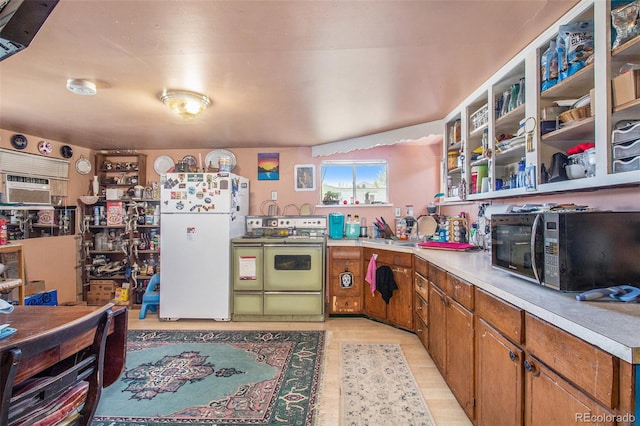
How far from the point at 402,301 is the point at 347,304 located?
2.33ft

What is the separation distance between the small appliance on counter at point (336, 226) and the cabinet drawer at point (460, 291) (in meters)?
Result: 2.01

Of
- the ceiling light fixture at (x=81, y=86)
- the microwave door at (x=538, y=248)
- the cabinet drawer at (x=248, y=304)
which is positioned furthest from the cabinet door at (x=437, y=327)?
the ceiling light fixture at (x=81, y=86)

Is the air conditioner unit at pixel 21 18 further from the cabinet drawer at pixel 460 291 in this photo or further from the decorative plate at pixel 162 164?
the decorative plate at pixel 162 164

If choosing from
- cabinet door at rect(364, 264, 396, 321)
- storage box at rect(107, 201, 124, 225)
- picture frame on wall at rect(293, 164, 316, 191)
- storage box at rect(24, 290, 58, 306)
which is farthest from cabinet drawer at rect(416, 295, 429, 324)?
storage box at rect(107, 201, 124, 225)

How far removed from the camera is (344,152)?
13.0ft

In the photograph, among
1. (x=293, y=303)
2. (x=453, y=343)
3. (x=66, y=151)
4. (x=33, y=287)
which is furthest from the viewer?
(x=66, y=151)

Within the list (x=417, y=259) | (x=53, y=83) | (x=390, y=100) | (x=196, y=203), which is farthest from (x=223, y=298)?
(x=390, y=100)

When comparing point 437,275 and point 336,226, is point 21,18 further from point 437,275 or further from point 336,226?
point 336,226

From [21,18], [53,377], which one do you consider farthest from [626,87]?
[53,377]

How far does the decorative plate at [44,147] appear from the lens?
3.59 meters

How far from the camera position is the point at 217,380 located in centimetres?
227

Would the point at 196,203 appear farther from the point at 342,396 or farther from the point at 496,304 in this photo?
the point at 496,304

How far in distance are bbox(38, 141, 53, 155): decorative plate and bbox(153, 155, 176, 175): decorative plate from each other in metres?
1.13

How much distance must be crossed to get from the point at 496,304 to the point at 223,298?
2.88 meters
